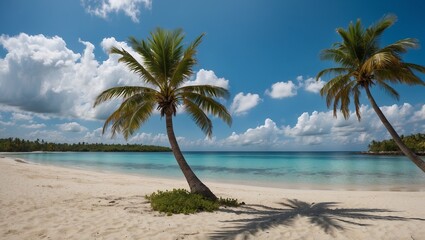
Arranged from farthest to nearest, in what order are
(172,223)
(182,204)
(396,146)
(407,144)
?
(396,146) → (407,144) → (182,204) → (172,223)

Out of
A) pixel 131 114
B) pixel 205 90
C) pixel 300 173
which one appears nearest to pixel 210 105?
pixel 205 90

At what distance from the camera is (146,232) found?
606 cm

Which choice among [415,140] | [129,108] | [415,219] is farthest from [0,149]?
[415,140]

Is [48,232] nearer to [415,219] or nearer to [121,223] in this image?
[121,223]

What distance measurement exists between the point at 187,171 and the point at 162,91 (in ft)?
10.2

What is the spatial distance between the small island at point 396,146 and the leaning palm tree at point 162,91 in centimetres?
9164

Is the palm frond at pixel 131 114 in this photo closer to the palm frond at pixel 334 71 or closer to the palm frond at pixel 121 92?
the palm frond at pixel 121 92

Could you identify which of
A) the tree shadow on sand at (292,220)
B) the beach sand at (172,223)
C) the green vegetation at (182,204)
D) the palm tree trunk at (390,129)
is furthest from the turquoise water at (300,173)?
the green vegetation at (182,204)

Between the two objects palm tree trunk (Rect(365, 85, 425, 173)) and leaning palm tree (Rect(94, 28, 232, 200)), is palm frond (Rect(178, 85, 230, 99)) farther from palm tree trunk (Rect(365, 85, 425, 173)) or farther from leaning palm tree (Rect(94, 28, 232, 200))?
palm tree trunk (Rect(365, 85, 425, 173))

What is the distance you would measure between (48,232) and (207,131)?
21.3 feet

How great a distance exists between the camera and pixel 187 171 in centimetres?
1004

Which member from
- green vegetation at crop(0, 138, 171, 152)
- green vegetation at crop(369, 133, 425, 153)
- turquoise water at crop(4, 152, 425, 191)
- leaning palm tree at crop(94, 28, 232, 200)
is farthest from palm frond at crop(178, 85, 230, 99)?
→ green vegetation at crop(0, 138, 171, 152)

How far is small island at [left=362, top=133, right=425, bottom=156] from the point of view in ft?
268

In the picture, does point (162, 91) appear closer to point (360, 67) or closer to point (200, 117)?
point (200, 117)
